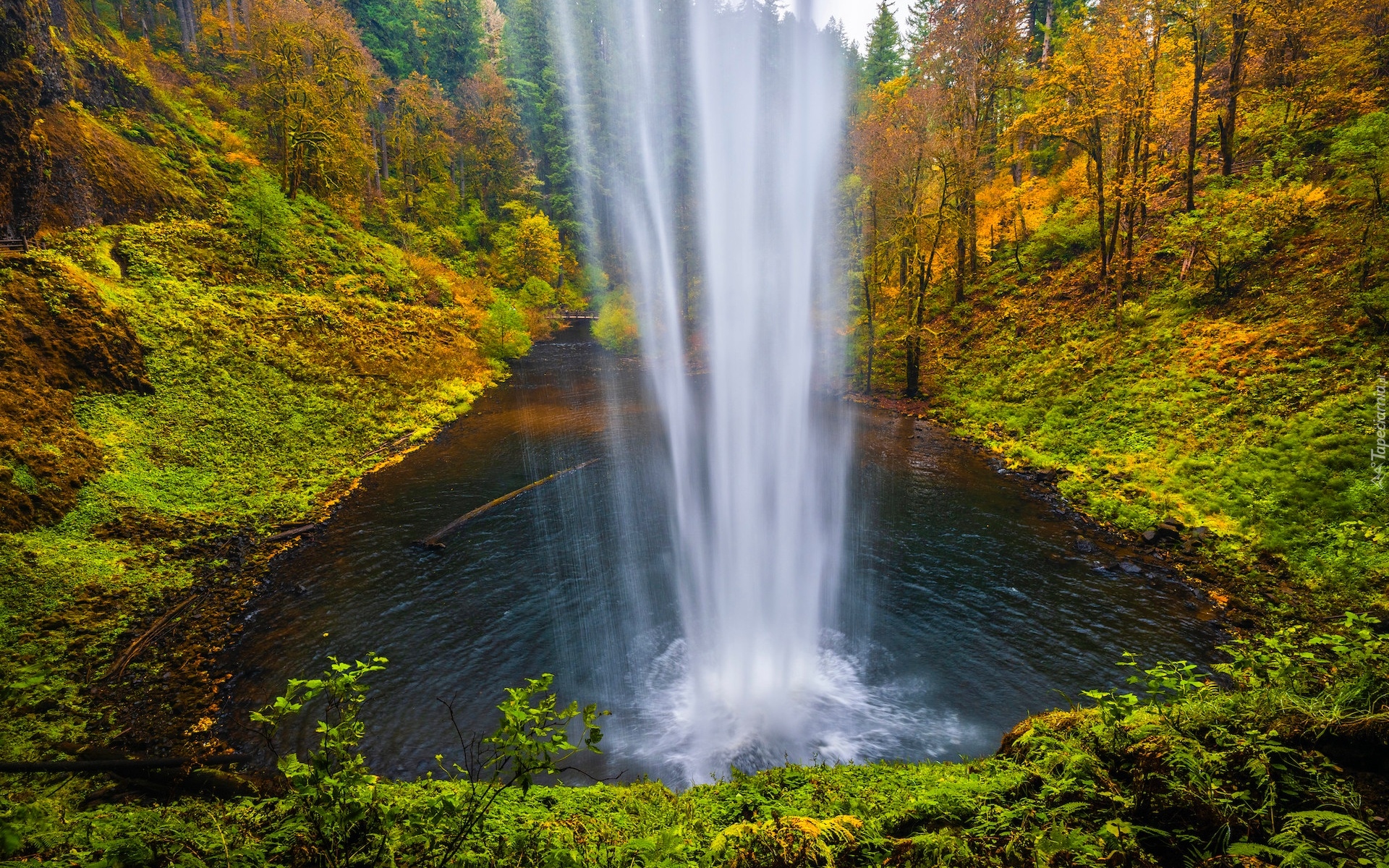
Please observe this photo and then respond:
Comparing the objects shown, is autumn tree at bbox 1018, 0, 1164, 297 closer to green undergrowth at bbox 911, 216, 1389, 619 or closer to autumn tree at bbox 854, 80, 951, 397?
green undergrowth at bbox 911, 216, 1389, 619

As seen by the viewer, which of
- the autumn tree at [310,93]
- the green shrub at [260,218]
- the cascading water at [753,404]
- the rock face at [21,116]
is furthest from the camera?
the autumn tree at [310,93]

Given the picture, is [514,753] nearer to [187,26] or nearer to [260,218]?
[260,218]

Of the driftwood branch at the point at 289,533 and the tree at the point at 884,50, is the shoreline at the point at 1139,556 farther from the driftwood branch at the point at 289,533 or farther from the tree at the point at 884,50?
the tree at the point at 884,50

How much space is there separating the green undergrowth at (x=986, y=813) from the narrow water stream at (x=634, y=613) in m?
3.57

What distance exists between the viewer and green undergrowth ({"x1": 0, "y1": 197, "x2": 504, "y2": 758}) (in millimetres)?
8133

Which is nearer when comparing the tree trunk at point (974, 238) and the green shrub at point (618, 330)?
the tree trunk at point (974, 238)

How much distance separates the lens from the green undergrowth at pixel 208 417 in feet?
26.7

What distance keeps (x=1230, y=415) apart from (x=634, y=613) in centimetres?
1481

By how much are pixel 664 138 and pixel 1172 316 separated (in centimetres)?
4399

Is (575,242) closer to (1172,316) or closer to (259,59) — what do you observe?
(259,59)

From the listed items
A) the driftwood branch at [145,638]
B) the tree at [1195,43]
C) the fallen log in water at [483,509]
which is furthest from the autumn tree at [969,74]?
the driftwood branch at [145,638]

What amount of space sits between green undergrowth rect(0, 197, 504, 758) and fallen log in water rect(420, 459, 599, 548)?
3173mm

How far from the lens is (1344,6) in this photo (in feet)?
54.9

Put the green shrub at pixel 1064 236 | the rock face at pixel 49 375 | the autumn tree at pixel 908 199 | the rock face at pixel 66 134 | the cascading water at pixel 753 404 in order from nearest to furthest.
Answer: the cascading water at pixel 753 404
the rock face at pixel 49 375
the rock face at pixel 66 134
the autumn tree at pixel 908 199
the green shrub at pixel 1064 236
